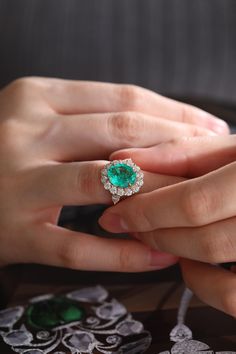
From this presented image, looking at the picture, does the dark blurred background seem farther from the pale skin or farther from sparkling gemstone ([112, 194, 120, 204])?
sparkling gemstone ([112, 194, 120, 204])

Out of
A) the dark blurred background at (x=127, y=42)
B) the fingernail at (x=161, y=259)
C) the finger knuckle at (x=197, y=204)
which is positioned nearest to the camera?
the finger knuckle at (x=197, y=204)

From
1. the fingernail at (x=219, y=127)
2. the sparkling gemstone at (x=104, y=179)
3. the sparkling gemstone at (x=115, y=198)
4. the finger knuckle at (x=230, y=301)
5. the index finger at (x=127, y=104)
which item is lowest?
the finger knuckle at (x=230, y=301)

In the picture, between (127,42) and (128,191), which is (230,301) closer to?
(128,191)

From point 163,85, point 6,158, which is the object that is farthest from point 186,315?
point 163,85

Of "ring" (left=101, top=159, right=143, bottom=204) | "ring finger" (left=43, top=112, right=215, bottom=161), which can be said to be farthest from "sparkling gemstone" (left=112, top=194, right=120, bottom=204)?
"ring finger" (left=43, top=112, right=215, bottom=161)

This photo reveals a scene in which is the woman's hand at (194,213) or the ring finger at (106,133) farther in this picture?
the ring finger at (106,133)

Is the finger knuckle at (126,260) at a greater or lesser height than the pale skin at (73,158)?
lesser

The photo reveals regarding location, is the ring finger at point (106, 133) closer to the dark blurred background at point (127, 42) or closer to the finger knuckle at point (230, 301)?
the finger knuckle at point (230, 301)

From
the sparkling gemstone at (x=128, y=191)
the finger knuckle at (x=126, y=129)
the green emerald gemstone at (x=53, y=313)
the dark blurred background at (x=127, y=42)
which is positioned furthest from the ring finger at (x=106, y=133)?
the dark blurred background at (x=127, y=42)
